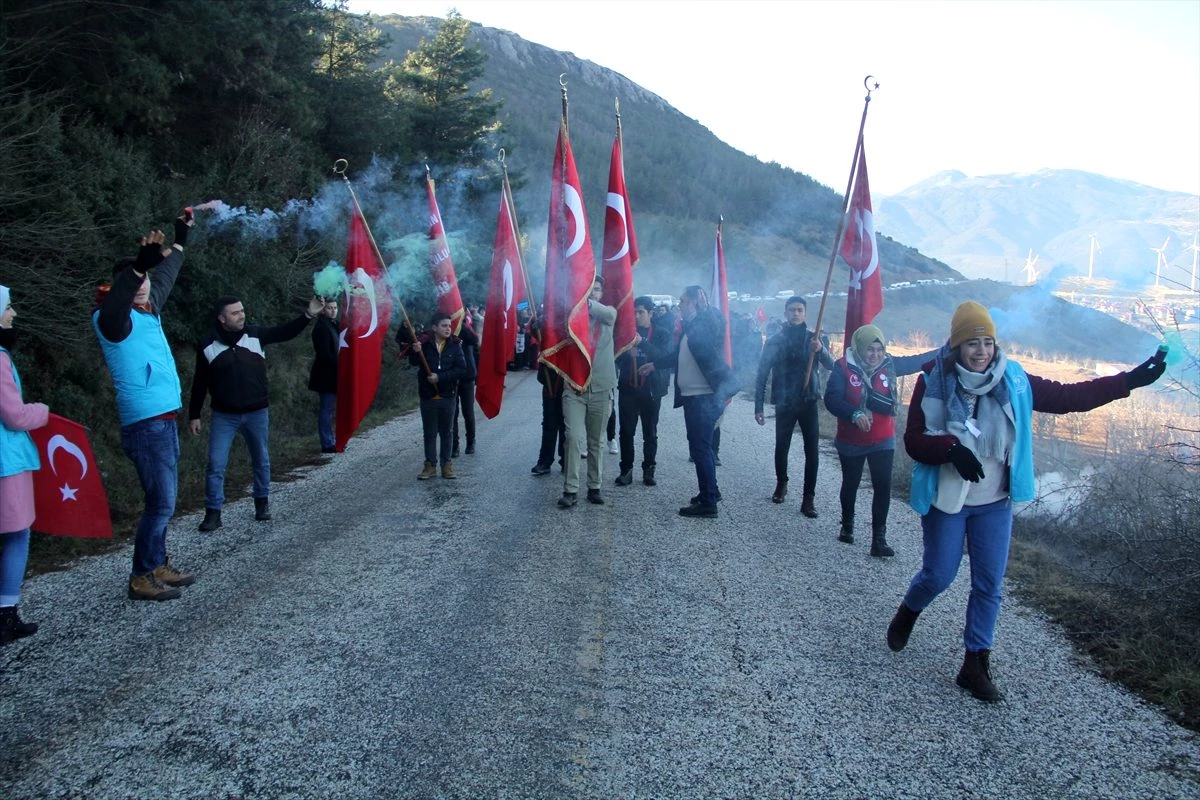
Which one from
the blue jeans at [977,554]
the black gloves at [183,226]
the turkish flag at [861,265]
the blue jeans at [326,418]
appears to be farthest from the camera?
the blue jeans at [326,418]

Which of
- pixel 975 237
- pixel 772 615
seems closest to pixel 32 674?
pixel 772 615

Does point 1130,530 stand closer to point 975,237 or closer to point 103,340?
point 103,340

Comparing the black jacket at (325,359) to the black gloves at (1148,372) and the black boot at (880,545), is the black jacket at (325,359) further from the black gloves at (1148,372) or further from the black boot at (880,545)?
the black gloves at (1148,372)

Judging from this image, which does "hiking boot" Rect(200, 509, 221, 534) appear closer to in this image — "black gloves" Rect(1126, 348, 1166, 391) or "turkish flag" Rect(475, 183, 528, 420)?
"turkish flag" Rect(475, 183, 528, 420)

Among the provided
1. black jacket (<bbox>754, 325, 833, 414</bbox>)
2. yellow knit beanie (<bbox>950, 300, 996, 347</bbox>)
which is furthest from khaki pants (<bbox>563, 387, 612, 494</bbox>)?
yellow knit beanie (<bbox>950, 300, 996, 347</bbox>)

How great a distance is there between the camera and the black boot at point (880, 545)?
7.02 meters

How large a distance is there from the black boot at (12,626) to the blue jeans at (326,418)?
6.65 metres

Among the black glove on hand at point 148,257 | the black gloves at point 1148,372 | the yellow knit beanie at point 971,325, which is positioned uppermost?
the black glove on hand at point 148,257

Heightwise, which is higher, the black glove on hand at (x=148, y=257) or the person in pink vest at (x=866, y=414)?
the black glove on hand at (x=148, y=257)

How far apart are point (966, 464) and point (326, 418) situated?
361 inches

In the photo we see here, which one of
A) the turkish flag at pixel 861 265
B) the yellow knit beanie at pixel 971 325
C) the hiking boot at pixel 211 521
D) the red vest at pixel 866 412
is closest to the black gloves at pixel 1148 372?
the yellow knit beanie at pixel 971 325

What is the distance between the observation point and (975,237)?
189625 millimetres

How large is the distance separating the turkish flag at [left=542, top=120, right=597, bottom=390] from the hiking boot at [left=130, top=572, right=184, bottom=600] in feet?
13.2

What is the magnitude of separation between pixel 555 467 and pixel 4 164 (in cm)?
672
